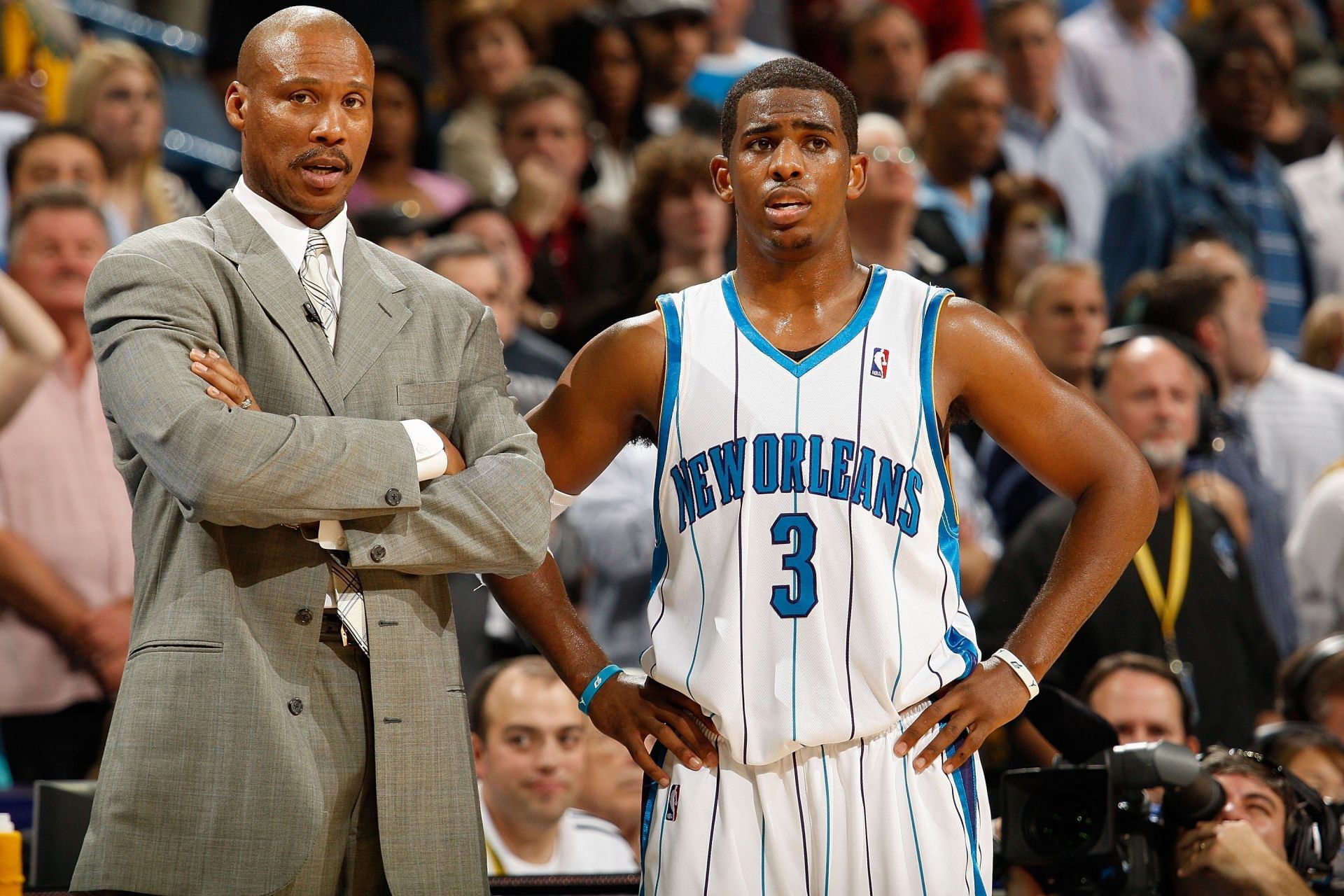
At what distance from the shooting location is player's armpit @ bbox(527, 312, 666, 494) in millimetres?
3430

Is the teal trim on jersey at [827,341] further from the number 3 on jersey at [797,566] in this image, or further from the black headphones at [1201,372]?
the black headphones at [1201,372]

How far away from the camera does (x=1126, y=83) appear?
10.3 meters

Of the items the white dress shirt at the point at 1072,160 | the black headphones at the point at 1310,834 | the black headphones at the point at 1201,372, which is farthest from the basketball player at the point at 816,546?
the white dress shirt at the point at 1072,160

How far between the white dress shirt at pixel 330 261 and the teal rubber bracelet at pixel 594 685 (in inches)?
21.9

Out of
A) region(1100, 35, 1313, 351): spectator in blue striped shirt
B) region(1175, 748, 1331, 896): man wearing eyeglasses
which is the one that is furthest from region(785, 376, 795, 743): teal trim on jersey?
region(1100, 35, 1313, 351): spectator in blue striped shirt

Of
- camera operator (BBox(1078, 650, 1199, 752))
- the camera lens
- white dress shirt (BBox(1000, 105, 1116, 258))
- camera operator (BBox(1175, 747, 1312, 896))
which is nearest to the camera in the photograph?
the camera lens

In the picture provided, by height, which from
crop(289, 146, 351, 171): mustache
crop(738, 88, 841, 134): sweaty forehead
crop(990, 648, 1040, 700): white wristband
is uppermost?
crop(738, 88, 841, 134): sweaty forehead

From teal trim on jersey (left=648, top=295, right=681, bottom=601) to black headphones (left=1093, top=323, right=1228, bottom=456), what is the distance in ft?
10.3

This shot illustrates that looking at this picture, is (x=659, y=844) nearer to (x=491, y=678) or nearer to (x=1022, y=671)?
(x=1022, y=671)

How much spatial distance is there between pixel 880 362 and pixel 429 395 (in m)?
0.81

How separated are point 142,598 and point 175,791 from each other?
0.33 meters

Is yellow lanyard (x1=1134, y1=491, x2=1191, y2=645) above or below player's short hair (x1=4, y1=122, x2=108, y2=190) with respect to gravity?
below

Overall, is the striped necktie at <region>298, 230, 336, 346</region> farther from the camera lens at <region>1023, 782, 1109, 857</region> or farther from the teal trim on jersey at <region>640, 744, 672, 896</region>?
the camera lens at <region>1023, 782, 1109, 857</region>

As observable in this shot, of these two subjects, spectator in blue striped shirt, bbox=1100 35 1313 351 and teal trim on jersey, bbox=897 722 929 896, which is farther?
spectator in blue striped shirt, bbox=1100 35 1313 351
